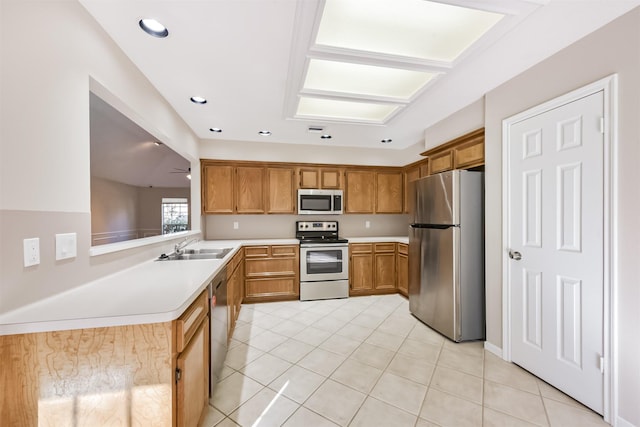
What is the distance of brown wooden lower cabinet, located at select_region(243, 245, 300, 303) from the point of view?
3.63m

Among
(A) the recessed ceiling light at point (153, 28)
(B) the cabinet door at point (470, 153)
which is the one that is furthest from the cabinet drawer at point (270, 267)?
(A) the recessed ceiling light at point (153, 28)

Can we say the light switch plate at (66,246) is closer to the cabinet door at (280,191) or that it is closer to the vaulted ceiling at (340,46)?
the vaulted ceiling at (340,46)

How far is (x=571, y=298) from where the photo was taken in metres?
1.71

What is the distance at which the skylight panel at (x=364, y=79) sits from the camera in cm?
216

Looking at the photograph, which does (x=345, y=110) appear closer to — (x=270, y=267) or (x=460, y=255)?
(x=460, y=255)

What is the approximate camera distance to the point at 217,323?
6.08 feet

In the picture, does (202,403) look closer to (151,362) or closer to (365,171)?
(151,362)

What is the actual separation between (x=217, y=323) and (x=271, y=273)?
1836 millimetres

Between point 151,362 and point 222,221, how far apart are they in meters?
3.21

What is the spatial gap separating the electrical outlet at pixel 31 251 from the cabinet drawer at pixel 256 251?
2543 millimetres

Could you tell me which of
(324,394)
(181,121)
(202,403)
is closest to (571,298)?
(324,394)

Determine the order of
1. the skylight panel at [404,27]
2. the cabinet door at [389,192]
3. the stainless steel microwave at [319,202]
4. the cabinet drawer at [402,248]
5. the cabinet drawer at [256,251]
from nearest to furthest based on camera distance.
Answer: the skylight panel at [404,27] < the cabinet drawer at [256,251] < the cabinet drawer at [402,248] < the stainless steel microwave at [319,202] < the cabinet door at [389,192]

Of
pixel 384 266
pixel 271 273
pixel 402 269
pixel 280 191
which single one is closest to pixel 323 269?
pixel 271 273

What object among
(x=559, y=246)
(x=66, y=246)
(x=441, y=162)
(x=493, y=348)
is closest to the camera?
(x=66, y=246)
